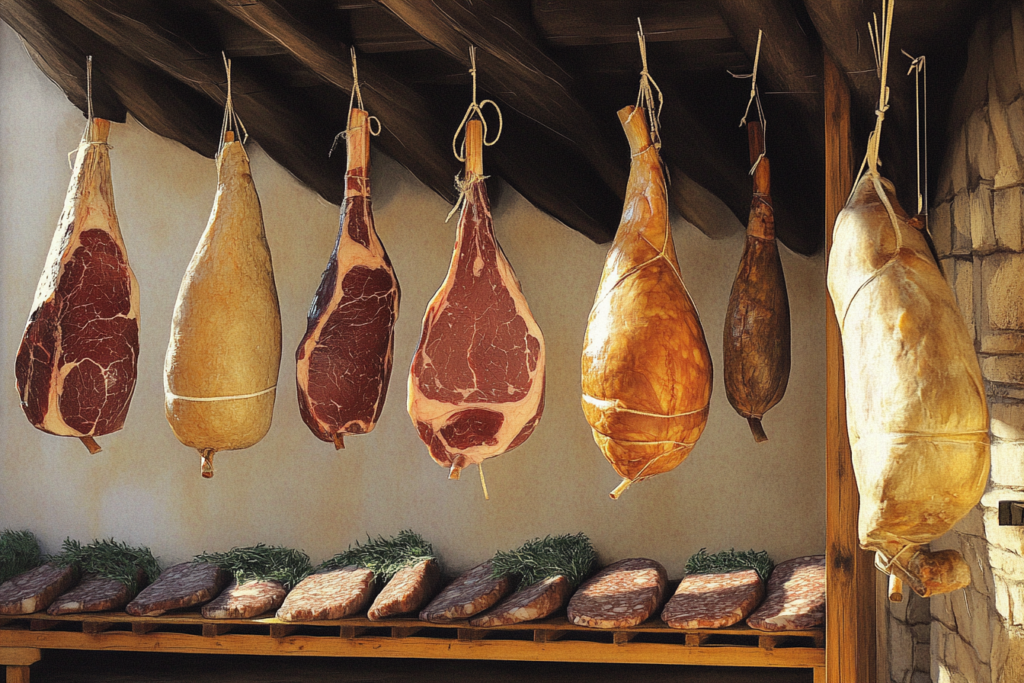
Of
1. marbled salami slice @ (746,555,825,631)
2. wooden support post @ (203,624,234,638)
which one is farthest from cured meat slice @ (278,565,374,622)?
marbled salami slice @ (746,555,825,631)

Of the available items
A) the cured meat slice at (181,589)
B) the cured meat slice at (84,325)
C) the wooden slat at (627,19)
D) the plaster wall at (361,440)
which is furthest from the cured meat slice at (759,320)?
the cured meat slice at (181,589)

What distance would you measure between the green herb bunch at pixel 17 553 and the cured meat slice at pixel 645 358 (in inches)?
95.8

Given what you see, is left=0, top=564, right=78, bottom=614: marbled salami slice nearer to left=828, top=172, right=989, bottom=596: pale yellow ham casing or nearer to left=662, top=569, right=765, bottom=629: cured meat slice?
left=662, top=569, right=765, bottom=629: cured meat slice

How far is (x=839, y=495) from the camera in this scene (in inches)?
75.2

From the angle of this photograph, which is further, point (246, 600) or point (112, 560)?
point (112, 560)

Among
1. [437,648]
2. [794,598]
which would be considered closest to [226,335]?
[437,648]

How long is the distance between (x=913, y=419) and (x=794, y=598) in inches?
54.1

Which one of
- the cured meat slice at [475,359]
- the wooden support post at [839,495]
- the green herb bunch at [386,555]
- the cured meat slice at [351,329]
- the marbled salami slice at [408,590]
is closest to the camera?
the wooden support post at [839,495]

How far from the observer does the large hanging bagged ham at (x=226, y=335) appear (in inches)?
82.4

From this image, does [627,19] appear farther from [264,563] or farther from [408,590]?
[264,563]

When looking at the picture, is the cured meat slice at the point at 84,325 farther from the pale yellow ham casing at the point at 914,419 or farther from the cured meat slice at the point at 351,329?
the pale yellow ham casing at the point at 914,419

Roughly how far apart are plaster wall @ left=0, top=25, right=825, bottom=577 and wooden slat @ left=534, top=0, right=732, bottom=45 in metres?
0.98

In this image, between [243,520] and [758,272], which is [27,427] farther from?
[758,272]

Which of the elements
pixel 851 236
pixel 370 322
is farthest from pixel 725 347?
pixel 370 322
